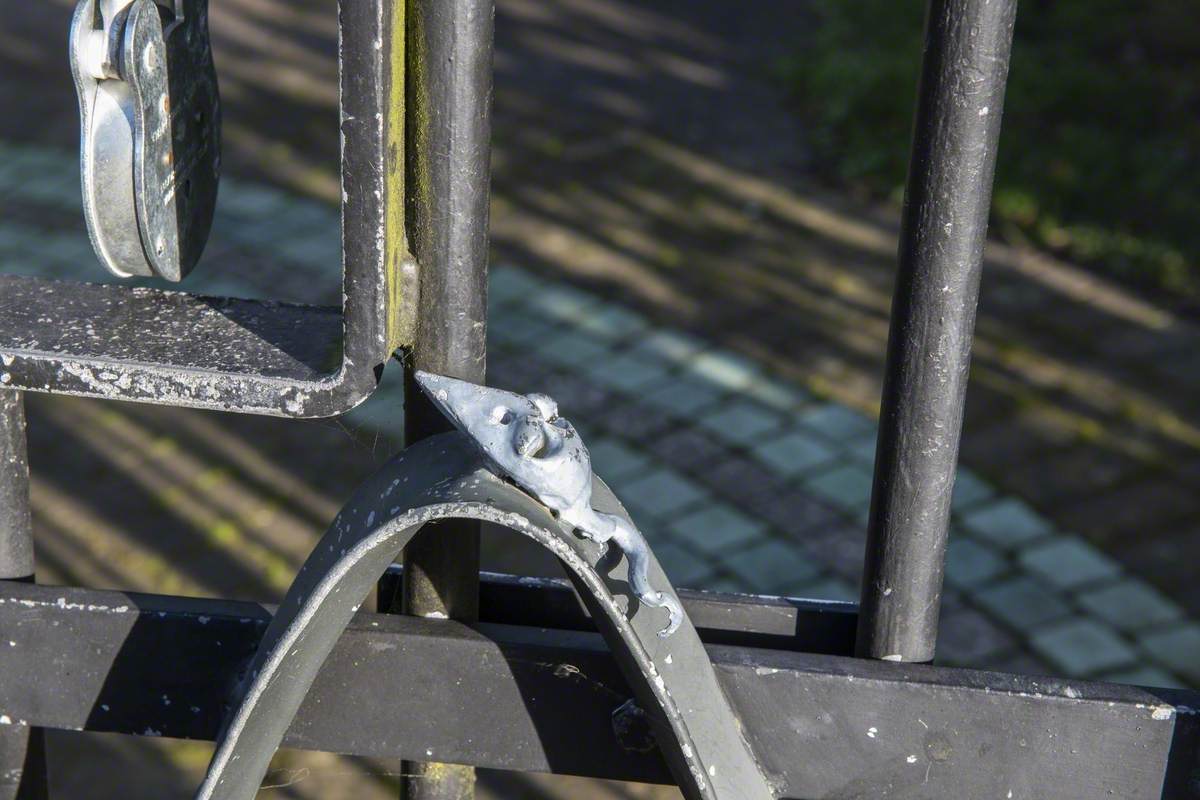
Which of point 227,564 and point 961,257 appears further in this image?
point 227,564

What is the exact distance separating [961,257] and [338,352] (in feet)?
1.55

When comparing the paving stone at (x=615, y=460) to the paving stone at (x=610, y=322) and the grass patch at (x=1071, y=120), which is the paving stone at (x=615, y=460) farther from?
the grass patch at (x=1071, y=120)

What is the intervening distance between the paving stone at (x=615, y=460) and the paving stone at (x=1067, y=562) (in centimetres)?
112

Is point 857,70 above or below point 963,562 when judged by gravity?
above

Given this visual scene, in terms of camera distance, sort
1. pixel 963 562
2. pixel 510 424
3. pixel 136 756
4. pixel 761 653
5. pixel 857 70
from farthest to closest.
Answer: pixel 857 70, pixel 963 562, pixel 136 756, pixel 761 653, pixel 510 424

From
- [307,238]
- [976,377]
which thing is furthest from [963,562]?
[307,238]

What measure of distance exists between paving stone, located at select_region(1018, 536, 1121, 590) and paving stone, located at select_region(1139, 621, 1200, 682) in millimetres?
232

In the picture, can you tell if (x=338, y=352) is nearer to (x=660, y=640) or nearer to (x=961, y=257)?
(x=660, y=640)

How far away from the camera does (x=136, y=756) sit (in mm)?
3348

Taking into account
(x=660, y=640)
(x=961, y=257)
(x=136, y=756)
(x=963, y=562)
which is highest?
(x=961, y=257)

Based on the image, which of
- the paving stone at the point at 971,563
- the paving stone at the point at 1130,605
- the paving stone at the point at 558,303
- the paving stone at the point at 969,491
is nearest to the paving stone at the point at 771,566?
the paving stone at the point at 971,563

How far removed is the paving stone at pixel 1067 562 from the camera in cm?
377

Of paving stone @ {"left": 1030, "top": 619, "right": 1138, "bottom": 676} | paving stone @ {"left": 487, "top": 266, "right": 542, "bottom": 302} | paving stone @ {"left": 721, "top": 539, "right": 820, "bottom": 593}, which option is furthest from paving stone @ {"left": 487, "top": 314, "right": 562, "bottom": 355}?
paving stone @ {"left": 1030, "top": 619, "right": 1138, "bottom": 676}

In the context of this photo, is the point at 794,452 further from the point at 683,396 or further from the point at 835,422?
the point at 683,396
